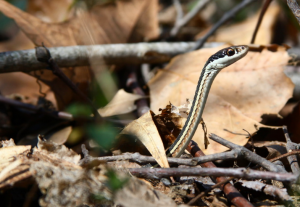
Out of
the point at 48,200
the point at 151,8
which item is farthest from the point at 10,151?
the point at 151,8

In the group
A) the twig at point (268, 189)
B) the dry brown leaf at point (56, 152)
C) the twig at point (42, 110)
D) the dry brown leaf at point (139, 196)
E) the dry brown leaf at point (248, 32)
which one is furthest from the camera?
the dry brown leaf at point (248, 32)

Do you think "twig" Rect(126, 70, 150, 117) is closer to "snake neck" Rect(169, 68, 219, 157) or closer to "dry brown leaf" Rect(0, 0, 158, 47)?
"dry brown leaf" Rect(0, 0, 158, 47)

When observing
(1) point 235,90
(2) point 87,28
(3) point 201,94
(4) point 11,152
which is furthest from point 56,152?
(1) point 235,90

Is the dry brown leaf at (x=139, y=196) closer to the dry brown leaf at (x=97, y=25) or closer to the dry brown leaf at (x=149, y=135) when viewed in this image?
the dry brown leaf at (x=149, y=135)

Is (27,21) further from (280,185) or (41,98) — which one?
(280,185)

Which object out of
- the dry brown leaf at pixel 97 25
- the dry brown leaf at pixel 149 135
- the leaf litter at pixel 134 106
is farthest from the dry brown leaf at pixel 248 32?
the dry brown leaf at pixel 149 135

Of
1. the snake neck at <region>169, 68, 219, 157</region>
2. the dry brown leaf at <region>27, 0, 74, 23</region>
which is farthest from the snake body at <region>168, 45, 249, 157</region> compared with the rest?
the dry brown leaf at <region>27, 0, 74, 23</region>
